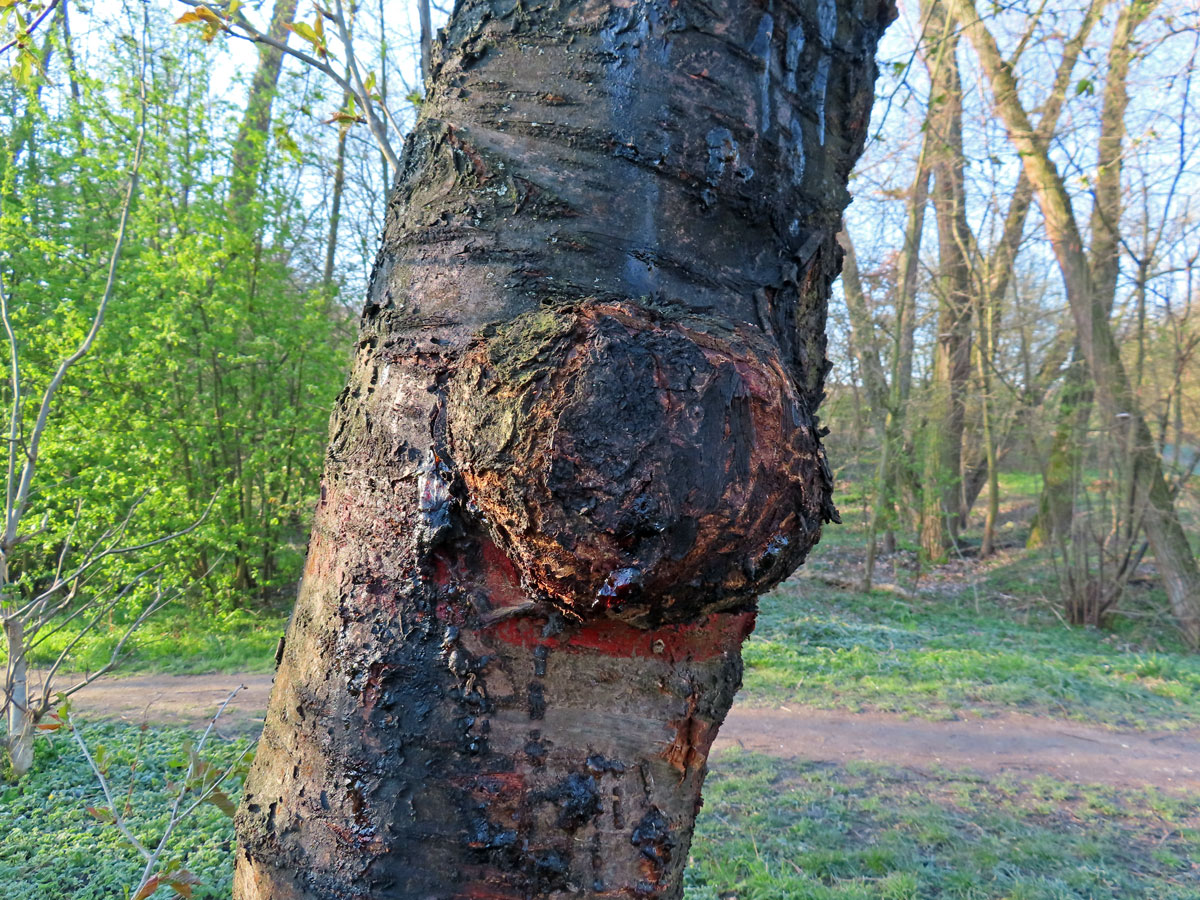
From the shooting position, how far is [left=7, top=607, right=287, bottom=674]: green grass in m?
6.64

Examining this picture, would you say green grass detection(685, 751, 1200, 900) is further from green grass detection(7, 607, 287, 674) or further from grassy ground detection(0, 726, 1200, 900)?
green grass detection(7, 607, 287, 674)

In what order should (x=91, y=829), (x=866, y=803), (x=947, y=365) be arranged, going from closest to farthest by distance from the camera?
(x=91, y=829), (x=866, y=803), (x=947, y=365)

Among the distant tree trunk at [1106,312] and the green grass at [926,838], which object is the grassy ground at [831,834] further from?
the distant tree trunk at [1106,312]

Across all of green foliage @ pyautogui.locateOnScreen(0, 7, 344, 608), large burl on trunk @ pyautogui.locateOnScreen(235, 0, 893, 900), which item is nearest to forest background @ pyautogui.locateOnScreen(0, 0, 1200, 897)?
green foliage @ pyautogui.locateOnScreen(0, 7, 344, 608)

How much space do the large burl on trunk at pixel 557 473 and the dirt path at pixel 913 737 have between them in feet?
15.0

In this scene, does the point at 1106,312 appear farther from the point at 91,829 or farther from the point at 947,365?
the point at 91,829

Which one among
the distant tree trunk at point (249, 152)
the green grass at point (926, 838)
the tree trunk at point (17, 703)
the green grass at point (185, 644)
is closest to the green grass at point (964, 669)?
the green grass at point (926, 838)

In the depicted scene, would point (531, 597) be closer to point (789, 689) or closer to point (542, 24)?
point (542, 24)

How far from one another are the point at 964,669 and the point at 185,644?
7035 mm

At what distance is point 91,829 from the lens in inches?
134

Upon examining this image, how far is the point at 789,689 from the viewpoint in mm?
6418

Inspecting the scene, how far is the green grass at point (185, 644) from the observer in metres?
6.64

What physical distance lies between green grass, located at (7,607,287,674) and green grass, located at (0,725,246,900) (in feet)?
7.12

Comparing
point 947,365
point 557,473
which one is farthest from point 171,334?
point 947,365
